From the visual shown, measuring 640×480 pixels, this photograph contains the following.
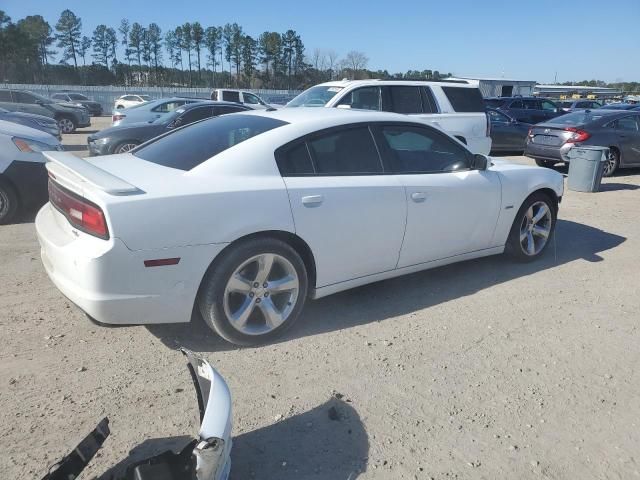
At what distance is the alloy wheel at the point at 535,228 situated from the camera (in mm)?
5156

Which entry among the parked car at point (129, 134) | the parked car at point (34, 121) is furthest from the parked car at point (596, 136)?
the parked car at point (34, 121)

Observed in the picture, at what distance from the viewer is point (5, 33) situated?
60750mm

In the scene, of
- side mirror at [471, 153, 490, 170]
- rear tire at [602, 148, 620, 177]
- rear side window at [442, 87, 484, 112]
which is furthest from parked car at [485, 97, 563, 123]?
side mirror at [471, 153, 490, 170]

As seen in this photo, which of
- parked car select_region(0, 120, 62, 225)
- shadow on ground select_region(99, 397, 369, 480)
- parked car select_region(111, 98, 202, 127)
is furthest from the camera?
parked car select_region(111, 98, 202, 127)

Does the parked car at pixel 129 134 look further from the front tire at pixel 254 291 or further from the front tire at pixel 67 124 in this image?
the front tire at pixel 67 124

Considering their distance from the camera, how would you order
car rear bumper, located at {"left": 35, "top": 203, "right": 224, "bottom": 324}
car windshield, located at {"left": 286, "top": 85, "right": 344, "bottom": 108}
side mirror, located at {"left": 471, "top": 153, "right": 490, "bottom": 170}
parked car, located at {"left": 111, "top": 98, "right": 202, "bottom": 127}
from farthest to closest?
1. parked car, located at {"left": 111, "top": 98, "right": 202, "bottom": 127}
2. car windshield, located at {"left": 286, "top": 85, "right": 344, "bottom": 108}
3. side mirror, located at {"left": 471, "top": 153, "right": 490, "bottom": 170}
4. car rear bumper, located at {"left": 35, "top": 203, "right": 224, "bottom": 324}

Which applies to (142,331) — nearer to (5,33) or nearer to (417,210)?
(417,210)

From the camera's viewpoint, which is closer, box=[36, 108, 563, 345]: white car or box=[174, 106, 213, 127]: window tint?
box=[36, 108, 563, 345]: white car

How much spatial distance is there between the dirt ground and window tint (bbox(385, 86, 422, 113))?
4.85 metres

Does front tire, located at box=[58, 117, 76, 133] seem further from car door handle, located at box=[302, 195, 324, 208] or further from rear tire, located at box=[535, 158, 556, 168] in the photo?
car door handle, located at box=[302, 195, 324, 208]

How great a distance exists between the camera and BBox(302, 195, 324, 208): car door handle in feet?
11.4

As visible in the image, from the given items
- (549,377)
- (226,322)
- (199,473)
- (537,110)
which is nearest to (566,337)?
(549,377)

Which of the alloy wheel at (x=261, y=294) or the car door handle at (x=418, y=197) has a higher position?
the car door handle at (x=418, y=197)

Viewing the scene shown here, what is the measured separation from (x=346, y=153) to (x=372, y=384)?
5.59 feet
